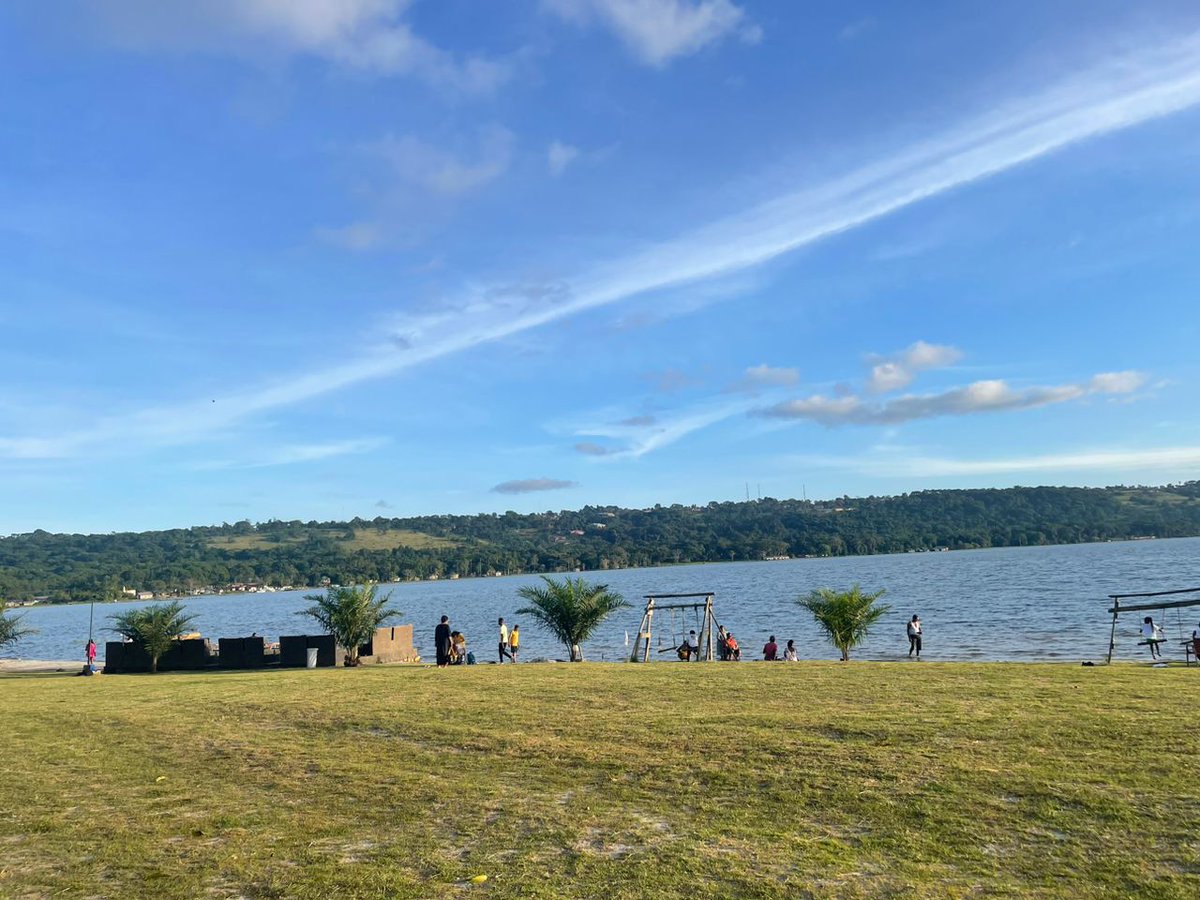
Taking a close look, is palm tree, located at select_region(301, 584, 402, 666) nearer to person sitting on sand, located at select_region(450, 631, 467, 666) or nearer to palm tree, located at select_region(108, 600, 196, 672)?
person sitting on sand, located at select_region(450, 631, 467, 666)

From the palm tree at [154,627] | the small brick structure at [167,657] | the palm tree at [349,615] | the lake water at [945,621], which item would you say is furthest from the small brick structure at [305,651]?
the lake water at [945,621]

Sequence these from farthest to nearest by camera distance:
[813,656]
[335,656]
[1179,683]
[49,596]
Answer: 1. [49,596]
2. [813,656]
3. [335,656]
4. [1179,683]

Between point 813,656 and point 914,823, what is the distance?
33.4m

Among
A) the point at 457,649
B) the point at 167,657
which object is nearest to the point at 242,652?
the point at 167,657

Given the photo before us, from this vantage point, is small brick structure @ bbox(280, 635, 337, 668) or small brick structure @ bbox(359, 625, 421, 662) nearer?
small brick structure @ bbox(280, 635, 337, 668)

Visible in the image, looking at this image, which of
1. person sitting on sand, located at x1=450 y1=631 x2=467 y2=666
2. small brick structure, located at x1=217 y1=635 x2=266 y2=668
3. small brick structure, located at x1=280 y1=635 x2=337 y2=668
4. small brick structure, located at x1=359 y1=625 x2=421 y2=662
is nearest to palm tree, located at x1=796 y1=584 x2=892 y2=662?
person sitting on sand, located at x1=450 y1=631 x2=467 y2=666

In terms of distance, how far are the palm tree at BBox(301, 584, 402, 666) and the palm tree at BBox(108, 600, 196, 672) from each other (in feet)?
13.5

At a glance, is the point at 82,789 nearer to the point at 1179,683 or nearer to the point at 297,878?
the point at 297,878

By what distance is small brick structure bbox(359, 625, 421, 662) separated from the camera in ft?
102

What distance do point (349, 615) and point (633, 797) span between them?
22878 millimetres

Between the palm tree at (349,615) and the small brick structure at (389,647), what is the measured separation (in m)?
0.88

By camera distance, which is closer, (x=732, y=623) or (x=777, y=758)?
(x=777, y=758)

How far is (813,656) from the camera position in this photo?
39.4 metres

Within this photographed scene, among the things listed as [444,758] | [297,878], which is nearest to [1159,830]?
[297,878]
